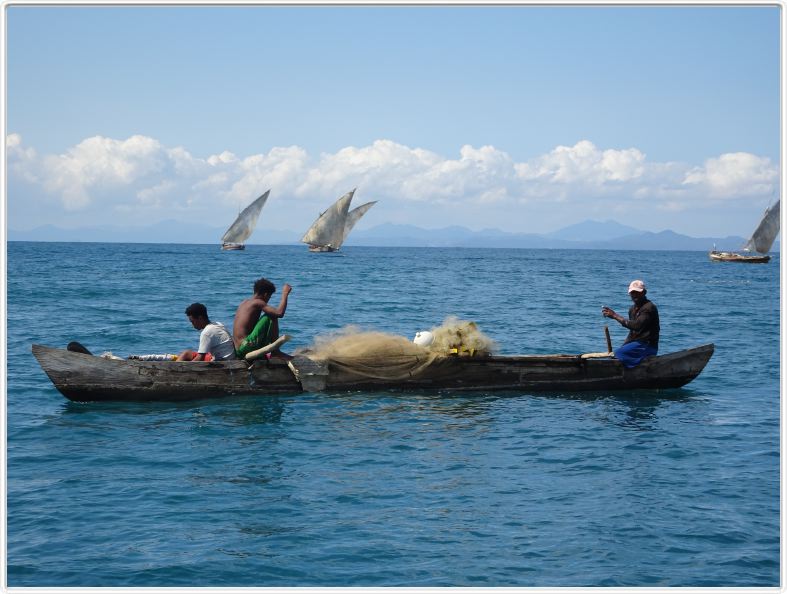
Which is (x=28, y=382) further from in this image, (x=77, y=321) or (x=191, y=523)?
(x=77, y=321)

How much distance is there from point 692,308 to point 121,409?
1320 inches

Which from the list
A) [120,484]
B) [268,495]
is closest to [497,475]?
[268,495]

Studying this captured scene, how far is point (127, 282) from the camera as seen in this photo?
5338 centimetres

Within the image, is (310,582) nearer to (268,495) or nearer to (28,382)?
(268,495)

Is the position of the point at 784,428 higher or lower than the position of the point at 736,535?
higher

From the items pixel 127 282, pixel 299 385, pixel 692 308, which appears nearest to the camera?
pixel 299 385

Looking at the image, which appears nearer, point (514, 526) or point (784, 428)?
point (514, 526)

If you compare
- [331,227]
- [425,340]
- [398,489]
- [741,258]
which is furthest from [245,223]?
[398,489]

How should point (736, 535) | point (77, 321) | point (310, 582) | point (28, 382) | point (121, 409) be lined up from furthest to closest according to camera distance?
point (77, 321) → point (28, 382) → point (121, 409) → point (736, 535) → point (310, 582)

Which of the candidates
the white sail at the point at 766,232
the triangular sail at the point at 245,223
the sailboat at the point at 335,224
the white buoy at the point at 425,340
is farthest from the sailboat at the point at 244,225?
the white buoy at the point at 425,340

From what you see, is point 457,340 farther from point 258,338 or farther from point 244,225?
point 244,225

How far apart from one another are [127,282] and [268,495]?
153ft

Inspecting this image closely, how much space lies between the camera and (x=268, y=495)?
970 cm

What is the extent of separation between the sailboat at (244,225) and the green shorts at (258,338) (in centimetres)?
9537
